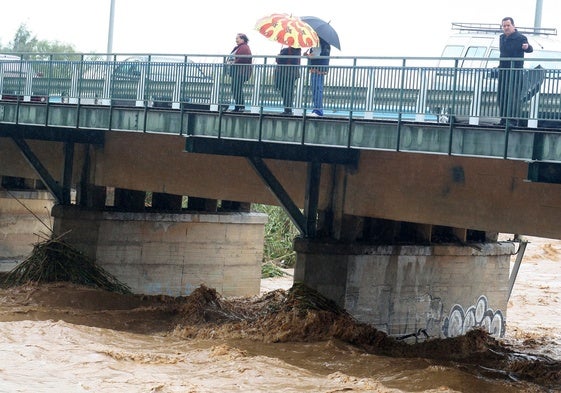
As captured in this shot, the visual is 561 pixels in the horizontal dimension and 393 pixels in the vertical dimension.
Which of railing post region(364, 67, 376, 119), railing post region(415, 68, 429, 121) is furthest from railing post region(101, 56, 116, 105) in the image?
railing post region(415, 68, 429, 121)

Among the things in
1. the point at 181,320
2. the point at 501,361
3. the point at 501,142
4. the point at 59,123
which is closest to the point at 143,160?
the point at 59,123

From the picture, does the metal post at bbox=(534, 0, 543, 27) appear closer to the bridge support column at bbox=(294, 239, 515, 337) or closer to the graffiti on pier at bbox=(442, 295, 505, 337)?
the bridge support column at bbox=(294, 239, 515, 337)

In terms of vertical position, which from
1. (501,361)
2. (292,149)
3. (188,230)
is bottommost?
(501,361)

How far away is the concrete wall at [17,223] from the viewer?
122ft

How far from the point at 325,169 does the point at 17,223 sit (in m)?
18.4

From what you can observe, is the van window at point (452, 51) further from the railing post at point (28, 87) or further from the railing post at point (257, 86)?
the railing post at point (28, 87)

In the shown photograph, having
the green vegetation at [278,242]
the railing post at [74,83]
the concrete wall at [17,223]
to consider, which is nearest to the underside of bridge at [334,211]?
the railing post at [74,83]

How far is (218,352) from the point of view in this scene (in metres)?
20.2

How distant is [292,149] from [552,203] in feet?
17.9

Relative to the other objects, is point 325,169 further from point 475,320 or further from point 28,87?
point 28,87

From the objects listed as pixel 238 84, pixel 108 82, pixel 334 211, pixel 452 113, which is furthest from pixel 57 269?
pixel 452 113

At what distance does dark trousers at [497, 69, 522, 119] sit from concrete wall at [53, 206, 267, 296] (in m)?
14.2

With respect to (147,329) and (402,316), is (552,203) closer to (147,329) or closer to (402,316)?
(402,316)

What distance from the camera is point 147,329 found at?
23516 mm
